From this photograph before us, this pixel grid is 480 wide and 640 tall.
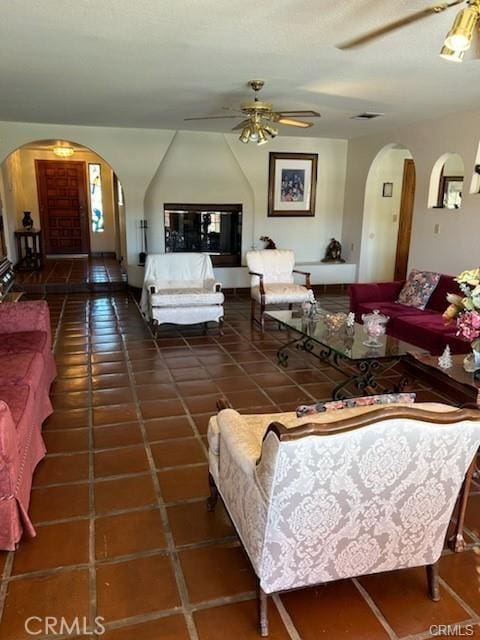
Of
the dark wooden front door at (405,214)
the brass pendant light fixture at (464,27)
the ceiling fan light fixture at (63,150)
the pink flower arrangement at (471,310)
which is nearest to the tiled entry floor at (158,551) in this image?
the pink flower arrangement at (471,310)

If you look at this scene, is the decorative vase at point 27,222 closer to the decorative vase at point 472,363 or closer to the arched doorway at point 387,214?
the arched doorway at point 387,214

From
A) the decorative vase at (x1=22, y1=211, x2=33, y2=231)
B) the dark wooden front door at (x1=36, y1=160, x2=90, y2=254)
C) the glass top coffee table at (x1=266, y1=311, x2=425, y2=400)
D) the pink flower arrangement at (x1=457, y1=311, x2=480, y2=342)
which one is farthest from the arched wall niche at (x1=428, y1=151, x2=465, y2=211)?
the dark wooden front door at (x1=36, y1=160, x2=90, y2=254)

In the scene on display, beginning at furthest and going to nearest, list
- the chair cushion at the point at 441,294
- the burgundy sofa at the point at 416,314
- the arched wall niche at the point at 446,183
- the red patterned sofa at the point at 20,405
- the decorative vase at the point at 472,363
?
the arched wall niche at the point at 446,183
the chair cushion at the point at 441,294
the burgundy sofa at the point at 416,314
the decorative vase at the point at 472,363
the red patterned sofa at the point at 20,405

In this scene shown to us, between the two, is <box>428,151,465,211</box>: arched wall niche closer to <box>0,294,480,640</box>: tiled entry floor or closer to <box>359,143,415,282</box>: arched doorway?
<box>359,143,415,282</box>: arched doorway

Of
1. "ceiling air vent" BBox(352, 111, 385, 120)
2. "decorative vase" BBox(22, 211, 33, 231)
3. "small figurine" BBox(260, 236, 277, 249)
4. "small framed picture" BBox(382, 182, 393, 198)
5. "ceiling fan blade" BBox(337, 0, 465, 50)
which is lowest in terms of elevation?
"small figurine" BBox(260, 236, 277, 249)

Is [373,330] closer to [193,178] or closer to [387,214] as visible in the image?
[193,178]

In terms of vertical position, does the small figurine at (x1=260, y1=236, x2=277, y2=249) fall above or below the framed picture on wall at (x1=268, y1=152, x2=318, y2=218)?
below

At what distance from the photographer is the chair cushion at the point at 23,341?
305cm

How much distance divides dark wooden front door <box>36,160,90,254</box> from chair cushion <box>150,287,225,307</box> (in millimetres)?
6451

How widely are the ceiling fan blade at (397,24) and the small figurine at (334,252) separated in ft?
16.8

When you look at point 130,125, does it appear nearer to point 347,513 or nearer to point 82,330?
point 82,330

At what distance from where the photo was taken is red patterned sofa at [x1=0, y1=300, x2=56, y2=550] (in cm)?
193

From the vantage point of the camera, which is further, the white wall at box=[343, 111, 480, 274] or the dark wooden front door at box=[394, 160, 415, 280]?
the dark wooden front door at box=[394, 160, 415, 280]

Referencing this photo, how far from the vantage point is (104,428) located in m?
3.09
